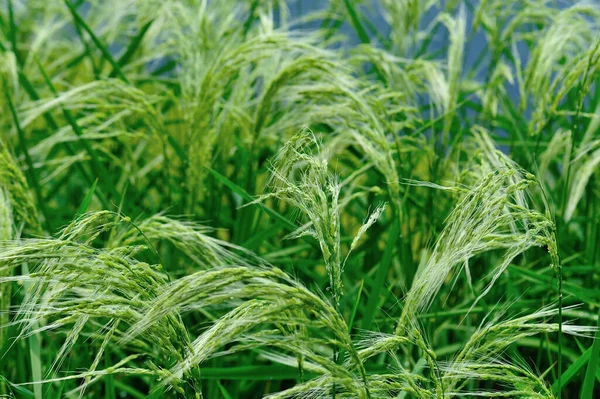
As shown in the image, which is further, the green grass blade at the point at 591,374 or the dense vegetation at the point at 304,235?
the green grass blade at the point at 591,374

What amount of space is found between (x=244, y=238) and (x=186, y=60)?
429 mm

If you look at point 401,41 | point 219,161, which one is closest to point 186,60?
point 219,161

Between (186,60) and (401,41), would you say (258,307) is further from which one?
(401,41)

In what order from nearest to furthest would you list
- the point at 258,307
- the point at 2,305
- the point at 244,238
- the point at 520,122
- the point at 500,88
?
1. the point at 258,307
2. the point at 2,305
3. the point at 244,238
4. the point at 520,122
5. the point at 500,88

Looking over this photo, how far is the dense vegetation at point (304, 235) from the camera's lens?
88cm

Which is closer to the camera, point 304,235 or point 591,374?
point 591,374

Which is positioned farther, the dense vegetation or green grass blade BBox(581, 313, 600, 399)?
green grass blade BBox(581, 313, 600, 399)

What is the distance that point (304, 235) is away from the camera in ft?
4.35

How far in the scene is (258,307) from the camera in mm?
815

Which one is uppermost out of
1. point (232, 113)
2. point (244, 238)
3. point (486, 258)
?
point (232, 113)

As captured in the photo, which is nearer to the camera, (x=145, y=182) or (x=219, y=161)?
(x=219, y=161)

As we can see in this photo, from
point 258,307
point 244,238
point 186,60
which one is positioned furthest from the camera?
point 186,60

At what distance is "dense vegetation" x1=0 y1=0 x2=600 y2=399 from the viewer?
88 centimetres

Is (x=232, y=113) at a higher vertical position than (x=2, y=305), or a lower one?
higher
